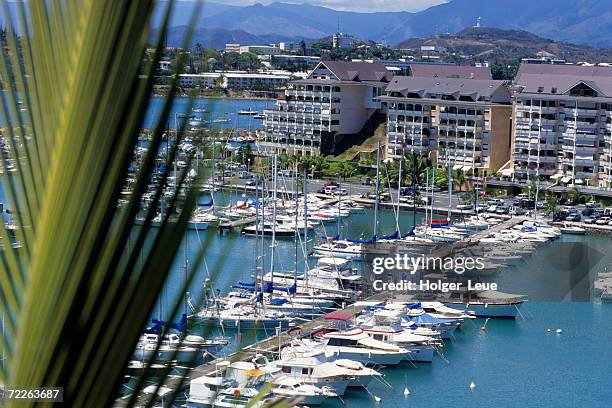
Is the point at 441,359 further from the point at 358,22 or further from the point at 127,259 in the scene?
the point at 358,22

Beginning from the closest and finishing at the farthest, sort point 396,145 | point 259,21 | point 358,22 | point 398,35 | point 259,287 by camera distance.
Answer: point 259,287 < point 396,145 < point 259,21 < point 398,35 < point 358,22

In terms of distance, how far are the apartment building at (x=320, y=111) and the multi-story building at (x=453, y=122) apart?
1.16m

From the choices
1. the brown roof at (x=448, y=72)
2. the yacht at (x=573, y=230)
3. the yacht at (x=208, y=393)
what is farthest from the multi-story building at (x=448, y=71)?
the yacht at (x=208, y=393)

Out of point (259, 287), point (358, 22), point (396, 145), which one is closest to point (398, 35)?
point (358, 22)

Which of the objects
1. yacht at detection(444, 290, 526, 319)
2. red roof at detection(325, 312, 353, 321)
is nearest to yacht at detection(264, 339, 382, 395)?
red roof at detection(325, 312, 353, 321)

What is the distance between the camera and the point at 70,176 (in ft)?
Answer: 1.30

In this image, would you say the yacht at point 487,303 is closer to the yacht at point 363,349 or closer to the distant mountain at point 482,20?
the yacht at point 363,349

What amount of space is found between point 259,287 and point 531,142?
761cm

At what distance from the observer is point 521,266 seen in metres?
10.6

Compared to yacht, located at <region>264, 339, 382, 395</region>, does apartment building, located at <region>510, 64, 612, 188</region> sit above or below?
above

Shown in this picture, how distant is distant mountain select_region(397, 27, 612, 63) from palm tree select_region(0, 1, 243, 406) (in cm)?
5538

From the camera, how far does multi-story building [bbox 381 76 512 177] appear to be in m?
15.7

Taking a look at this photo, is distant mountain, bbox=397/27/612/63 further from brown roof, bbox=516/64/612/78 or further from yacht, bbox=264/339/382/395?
yacht, bbox=264/339/382/395

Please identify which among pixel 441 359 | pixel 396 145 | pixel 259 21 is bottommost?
pixel 441 359
